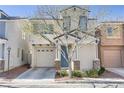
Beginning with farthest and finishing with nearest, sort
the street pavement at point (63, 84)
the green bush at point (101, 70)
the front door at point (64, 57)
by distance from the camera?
1. the front door at point (64, 57)
2. the green bush at point (101, 70)
3. the street pavement at point (63, 84)

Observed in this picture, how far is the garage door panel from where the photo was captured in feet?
23.9

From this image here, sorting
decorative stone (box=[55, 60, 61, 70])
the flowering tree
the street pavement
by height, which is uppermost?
the flowering tree

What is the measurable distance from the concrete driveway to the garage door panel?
1461 mm

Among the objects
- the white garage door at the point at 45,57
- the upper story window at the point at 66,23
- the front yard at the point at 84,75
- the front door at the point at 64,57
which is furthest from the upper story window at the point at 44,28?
the front yard at the point at 84,75

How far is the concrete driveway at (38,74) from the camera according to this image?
6992 mm

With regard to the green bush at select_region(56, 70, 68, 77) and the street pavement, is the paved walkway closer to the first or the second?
the street pavement

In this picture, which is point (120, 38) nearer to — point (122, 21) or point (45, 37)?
point (122, 21)

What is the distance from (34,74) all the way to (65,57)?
1.00 meters

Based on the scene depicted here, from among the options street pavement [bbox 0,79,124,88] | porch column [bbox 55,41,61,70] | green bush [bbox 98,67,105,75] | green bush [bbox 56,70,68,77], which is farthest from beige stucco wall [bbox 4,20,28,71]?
green bush [bbox 98,67,105,75]

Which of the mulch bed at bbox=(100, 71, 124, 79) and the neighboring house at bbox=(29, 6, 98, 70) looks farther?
the neighboring house at bbox=(29, 6, 98, 70)

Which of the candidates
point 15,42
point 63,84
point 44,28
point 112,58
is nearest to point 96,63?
point 112,58

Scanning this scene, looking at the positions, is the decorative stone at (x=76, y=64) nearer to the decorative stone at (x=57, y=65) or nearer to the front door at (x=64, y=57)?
the front door at (x=64, y=57)

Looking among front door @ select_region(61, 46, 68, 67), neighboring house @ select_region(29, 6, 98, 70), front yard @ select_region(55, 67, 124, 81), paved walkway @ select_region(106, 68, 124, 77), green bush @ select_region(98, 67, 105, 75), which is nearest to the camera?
front yard @ select_region(55, 67, 124, 81)
